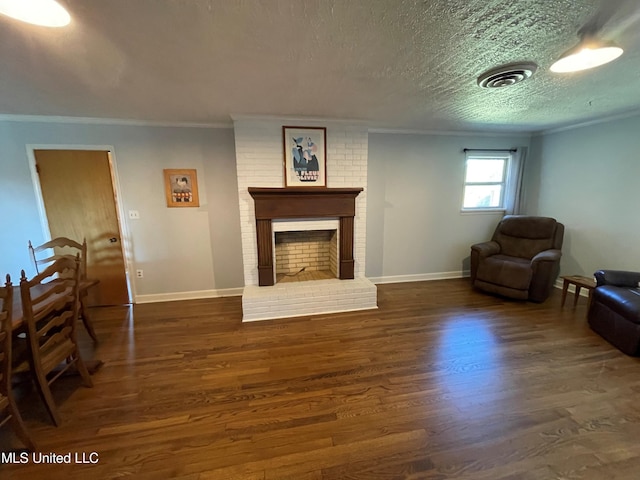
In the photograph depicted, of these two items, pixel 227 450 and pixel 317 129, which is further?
pixel 317 129

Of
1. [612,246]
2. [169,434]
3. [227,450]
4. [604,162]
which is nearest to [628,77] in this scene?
[604,162]

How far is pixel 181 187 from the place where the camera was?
3.17m

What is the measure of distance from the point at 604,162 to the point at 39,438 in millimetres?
5683

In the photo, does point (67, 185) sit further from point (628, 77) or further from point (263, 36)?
point (628, 77)

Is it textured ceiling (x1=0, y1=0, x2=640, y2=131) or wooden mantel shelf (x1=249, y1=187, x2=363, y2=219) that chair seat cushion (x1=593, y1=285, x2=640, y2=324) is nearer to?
textured ceiling (x1=0, y1=0, x2=640, y2=131)

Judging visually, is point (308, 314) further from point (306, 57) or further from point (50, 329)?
point (306, 57)

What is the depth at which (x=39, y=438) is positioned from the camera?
4.89ft

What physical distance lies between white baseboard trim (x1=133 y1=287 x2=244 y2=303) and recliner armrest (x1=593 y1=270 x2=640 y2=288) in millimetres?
4005

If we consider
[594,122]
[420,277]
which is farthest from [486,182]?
[420,277]

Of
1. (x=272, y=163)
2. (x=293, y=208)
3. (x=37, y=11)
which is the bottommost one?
(x=293, y=208)

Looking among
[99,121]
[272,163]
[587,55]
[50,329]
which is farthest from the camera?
[272,163]

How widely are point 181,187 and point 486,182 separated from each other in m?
4.37

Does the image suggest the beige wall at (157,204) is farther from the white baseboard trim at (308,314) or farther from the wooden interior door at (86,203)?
the white baseboard trim at (308,314)

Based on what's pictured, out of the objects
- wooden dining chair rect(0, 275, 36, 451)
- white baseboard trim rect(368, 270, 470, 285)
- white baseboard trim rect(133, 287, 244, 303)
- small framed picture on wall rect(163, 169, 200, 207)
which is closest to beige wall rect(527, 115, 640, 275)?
white baseboard trim rect(368, 270, 470, 285)
